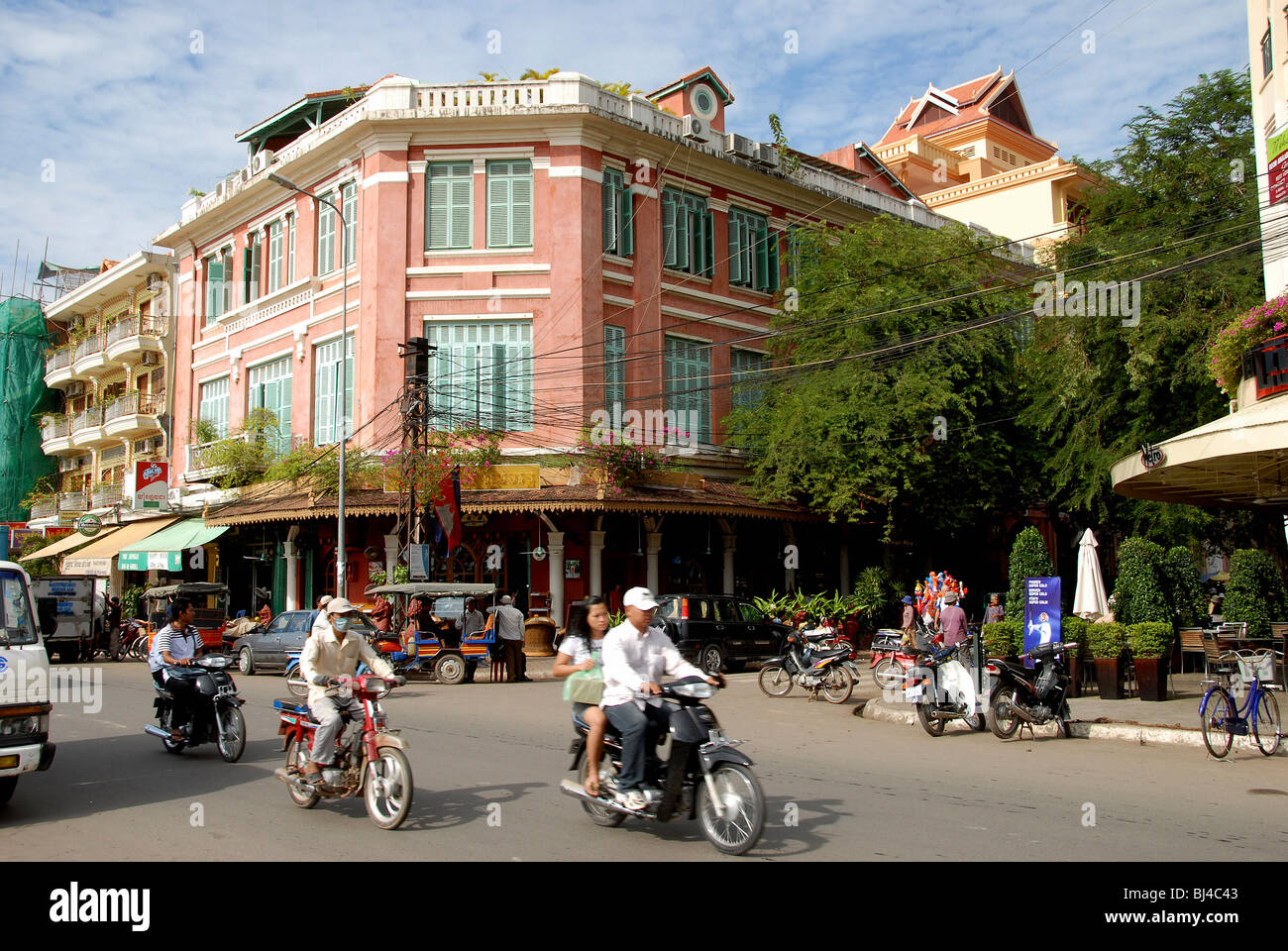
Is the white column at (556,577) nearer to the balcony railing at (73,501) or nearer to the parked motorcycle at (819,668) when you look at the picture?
the parked motorcycle at (819,668)

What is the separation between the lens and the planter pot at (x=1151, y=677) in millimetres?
13602

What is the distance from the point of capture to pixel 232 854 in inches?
250

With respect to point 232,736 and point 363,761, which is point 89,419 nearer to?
point 232,736

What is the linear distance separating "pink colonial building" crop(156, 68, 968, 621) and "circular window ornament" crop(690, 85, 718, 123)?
0.29 feet

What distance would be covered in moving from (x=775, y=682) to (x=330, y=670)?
10855mm

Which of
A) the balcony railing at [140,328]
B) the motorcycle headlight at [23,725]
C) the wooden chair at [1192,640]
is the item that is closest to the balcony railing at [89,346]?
the balcony railing at [140,328]

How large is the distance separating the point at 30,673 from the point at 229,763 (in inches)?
115

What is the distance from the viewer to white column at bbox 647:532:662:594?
26.9 m

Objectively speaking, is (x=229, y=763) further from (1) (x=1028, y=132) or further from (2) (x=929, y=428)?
(1) (x=1028, y=132)

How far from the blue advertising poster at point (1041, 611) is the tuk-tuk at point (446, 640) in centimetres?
990

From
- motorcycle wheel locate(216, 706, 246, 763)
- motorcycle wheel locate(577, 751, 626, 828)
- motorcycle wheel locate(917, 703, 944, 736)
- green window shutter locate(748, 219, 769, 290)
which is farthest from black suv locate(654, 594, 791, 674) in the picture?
motorcycle wheel locate(577, 751, 626, 828)

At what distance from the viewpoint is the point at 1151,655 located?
44.7 feet

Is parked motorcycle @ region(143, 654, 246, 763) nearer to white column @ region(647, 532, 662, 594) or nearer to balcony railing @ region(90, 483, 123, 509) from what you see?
white column @ region(647, 532, 662, 594)
